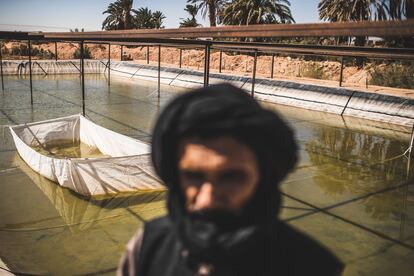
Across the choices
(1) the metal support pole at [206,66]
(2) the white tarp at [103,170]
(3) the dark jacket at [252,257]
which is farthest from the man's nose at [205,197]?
(2) the white tarp at [103,170]

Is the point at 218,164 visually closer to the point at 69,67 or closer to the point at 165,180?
the point at 165,180

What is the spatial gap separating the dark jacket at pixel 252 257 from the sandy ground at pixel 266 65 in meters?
14.4

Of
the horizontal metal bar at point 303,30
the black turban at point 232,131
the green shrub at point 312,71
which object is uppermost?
the horizontal metal bar at point 303,30

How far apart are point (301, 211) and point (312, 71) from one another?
55.6 feet

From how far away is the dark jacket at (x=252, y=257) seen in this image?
808 millimetres

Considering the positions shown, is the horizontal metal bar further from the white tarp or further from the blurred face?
the blurred face

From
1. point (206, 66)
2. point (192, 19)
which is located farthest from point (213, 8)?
point (206, 66)

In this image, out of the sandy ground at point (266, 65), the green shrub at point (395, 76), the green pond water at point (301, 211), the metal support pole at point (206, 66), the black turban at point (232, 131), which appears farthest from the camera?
the sandy ground at point (266, 65)

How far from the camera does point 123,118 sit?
478 inches

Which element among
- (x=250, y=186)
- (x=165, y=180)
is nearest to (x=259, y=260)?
(x=250, y=186)

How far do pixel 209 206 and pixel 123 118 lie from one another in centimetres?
1164

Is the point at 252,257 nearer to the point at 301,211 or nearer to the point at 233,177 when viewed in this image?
the point at 233,177

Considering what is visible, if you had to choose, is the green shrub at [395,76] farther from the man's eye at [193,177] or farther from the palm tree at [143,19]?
the palm tree at [143,19]

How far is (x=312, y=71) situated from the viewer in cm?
2162
